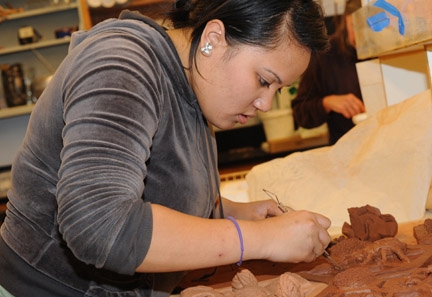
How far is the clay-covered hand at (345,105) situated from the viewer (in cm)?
309

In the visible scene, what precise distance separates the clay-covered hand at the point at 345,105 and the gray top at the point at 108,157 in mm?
1796

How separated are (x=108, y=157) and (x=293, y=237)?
15.1 inches

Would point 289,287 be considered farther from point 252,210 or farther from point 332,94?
point 332,94

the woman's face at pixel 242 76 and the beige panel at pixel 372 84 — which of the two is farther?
the beige panel at pixel 372 84

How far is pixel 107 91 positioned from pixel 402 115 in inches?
54.1

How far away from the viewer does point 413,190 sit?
6.25 feet

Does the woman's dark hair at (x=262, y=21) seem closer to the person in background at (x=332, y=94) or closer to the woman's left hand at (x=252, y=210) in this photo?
the woman's left hand at (x=252, y=210)

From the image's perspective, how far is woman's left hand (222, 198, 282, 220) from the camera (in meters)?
1.66

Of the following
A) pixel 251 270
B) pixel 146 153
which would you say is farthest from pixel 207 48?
pixel 251 270

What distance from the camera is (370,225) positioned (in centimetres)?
157

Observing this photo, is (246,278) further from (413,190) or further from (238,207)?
(413,190)

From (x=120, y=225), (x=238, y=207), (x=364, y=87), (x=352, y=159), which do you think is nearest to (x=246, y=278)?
(x=238, y=207)

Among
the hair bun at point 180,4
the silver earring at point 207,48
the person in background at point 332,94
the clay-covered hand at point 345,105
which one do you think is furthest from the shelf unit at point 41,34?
the silver earring at point 207,48

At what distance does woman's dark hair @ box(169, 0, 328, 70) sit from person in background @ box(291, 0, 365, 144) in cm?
191
